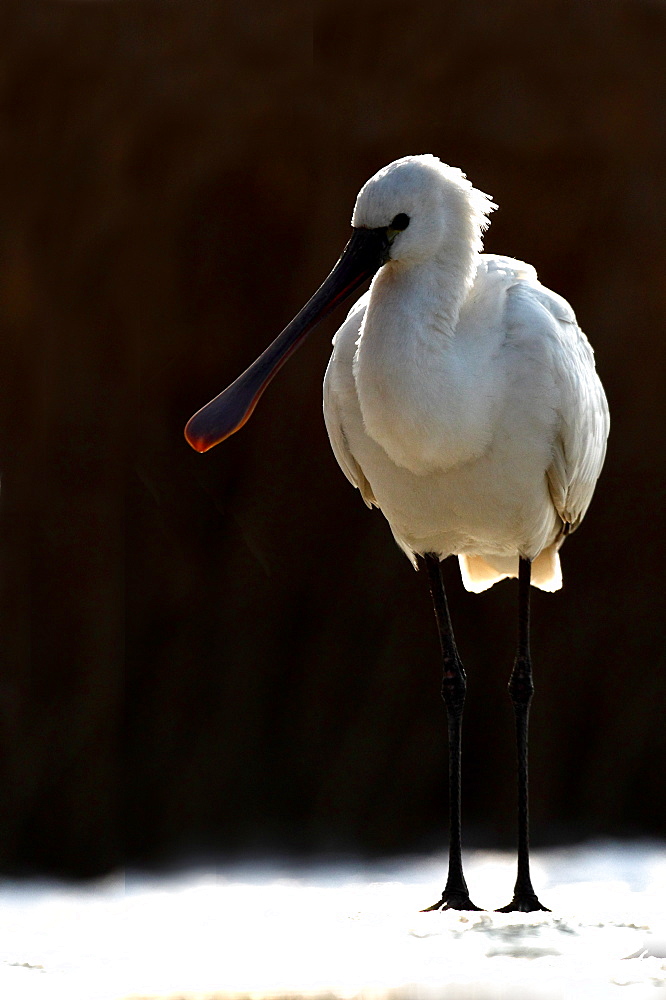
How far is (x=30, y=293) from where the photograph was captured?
242 inches

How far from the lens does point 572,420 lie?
3318 mm

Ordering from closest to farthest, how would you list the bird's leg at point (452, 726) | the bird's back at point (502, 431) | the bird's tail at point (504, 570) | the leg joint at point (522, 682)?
the bird's back at point (502, 431) → the bird's leg at point (452, 726) → the leg joint at point (522, 682) → the bird's tail at point (504, 570)

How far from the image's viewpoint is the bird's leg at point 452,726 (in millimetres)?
3438

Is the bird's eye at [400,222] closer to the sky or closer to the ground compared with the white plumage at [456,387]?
closer to the sky

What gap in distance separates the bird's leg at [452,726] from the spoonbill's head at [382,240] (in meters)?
0.76

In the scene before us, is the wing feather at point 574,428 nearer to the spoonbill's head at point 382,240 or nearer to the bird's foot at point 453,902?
the spoonbill's head at point 382,240

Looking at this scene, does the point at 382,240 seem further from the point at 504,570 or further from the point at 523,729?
the point at 523,729

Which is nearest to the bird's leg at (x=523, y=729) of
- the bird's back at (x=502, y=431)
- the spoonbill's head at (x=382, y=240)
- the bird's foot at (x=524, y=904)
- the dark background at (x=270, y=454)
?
the bird's foot at (x=524, y=904)

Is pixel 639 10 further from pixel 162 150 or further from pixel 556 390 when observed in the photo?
pixel 556 390

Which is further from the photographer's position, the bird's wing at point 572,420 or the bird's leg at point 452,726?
the bird's leg at point 452,726

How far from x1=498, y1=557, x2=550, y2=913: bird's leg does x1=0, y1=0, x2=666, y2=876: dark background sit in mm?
2569

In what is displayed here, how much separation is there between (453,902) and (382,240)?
1.49 meters

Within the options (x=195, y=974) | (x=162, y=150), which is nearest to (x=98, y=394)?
(x=162, y=150)

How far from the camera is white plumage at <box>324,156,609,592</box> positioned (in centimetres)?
301
